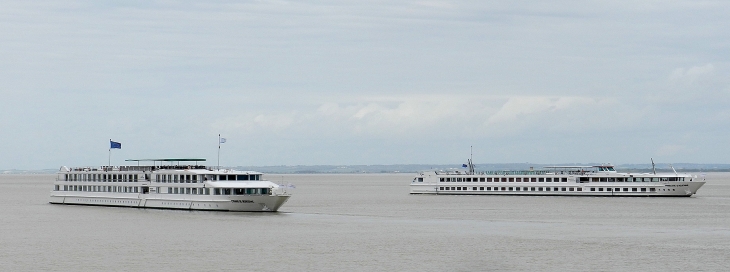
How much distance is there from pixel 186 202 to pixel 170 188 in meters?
4.66

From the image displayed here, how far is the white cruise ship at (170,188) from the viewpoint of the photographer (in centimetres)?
11219

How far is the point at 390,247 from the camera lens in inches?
3088

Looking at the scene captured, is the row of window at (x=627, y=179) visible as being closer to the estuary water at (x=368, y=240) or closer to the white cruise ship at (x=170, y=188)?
the estuary water at (x=368, y=240)

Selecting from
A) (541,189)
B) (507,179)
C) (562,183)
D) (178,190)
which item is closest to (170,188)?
(178,190)

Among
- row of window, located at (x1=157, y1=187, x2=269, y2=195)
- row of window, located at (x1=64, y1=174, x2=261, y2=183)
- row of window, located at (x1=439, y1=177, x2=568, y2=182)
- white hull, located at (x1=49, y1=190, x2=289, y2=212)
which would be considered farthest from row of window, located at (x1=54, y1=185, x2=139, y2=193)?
row of window, located at (x1=439, y1=177, x2=568, y2=182)

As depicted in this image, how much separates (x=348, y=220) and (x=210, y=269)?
44.6 meters

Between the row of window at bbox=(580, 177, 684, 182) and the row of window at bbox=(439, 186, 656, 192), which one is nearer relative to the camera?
the row of window at bbox=(439, 186, 656, 192)

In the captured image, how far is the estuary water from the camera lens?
68375mm

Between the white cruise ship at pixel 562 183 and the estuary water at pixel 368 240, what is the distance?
3501cm

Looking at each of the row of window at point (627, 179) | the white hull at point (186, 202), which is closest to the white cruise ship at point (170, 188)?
the white hull at point (186, 202)

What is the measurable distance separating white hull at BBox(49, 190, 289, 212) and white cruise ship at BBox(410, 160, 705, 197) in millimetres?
68813

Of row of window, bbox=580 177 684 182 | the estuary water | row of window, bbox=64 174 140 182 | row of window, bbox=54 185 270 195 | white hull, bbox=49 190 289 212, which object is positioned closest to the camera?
the estuary water

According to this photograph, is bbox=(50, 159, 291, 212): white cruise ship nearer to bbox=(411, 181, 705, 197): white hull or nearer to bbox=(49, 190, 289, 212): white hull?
bbox=(49, 190, 289, 212): white hull

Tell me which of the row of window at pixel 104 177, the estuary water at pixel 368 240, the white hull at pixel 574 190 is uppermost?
the row of window at pixel 104 177
